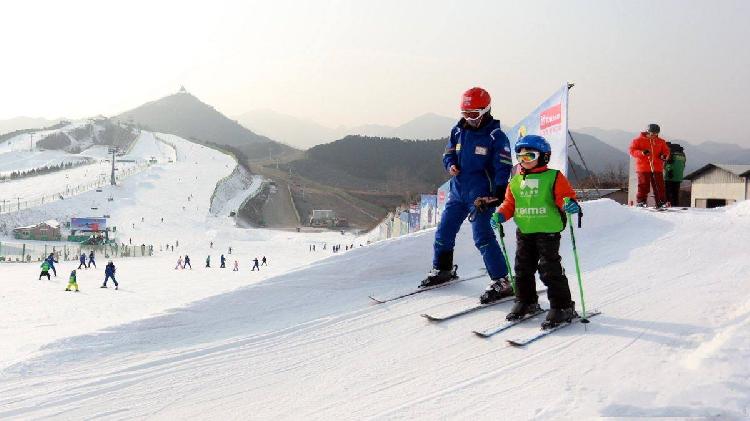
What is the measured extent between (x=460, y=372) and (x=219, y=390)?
A: 67.2 inches

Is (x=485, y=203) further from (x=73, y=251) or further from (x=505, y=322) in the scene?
(x=73, y=251)

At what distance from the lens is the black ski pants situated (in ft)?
14.4

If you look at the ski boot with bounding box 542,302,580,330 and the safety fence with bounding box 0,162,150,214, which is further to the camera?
the safety fence with bounding box 0,162,150,214

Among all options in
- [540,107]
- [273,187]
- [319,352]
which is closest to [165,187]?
[273,187]

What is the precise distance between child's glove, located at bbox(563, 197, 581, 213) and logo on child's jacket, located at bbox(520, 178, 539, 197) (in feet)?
0.91

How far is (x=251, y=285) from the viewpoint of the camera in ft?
21.5

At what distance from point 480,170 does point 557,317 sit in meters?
1.82

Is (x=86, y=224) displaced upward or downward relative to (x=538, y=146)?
downward

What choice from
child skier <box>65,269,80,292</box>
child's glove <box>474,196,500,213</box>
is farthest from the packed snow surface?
child skier <box>65,269,80,292</box>

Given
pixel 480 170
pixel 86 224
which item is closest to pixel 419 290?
pixel 480 170

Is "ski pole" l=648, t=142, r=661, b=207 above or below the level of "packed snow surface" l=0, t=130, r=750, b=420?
above

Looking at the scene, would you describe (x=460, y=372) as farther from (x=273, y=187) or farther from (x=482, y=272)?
(x=273, y=187)

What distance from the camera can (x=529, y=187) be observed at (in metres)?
4.51

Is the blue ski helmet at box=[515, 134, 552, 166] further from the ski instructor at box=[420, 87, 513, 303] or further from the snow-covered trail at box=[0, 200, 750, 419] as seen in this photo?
the snow-covered trail at box=[0, 200, 750, 419]
